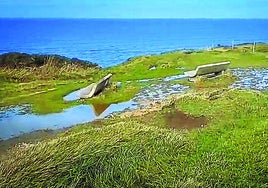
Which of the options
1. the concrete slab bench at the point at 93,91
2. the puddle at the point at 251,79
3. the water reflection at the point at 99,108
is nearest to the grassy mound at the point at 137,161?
the water reflection at the point at 99,108

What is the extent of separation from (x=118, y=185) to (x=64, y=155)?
1350mm

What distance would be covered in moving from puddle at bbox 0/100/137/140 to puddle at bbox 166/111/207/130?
3.36 metres

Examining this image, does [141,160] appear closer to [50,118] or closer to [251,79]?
[50,118]

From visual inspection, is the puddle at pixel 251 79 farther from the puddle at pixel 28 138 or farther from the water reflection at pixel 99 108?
the puddle at pixel 28 138

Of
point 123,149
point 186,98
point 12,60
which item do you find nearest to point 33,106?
point 186,98

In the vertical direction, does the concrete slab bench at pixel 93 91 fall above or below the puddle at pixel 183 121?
below

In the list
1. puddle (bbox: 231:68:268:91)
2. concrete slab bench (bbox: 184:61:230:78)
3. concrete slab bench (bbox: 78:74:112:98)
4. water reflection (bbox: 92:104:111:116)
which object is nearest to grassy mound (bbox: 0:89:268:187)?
water reflection (bbox: 92:104:111:116)

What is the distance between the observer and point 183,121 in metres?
17.5

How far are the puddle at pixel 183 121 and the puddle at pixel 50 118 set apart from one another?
3.36 metres

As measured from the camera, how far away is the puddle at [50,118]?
18.0 m

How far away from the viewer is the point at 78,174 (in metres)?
9.25

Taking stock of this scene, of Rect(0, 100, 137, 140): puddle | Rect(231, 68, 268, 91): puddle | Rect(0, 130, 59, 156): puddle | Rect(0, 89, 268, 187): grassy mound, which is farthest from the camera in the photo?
Rect(231, 68, 268, 91): puddle

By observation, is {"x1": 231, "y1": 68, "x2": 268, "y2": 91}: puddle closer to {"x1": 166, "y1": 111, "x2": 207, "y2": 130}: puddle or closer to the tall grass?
{"x1": 166, "y1": 111, "x2": 207, "y2": 130}: puddle

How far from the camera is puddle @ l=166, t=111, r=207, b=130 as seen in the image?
16.7 metres
